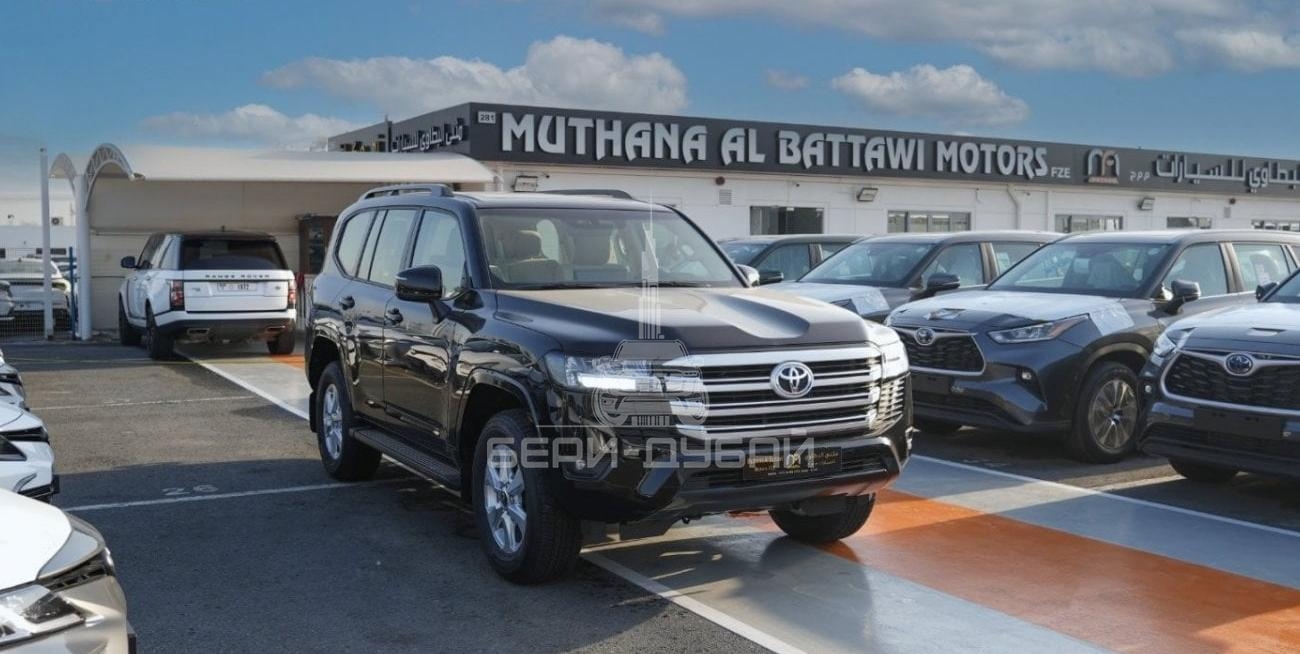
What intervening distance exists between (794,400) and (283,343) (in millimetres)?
13454

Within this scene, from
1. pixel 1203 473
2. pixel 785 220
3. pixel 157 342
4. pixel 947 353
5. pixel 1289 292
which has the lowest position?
pixel 1203 473

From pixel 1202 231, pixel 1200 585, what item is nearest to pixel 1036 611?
pixel 1200 585

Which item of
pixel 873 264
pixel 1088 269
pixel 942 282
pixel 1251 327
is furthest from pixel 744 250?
pixel 1251 327

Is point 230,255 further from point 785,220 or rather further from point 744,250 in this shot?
point 785,220

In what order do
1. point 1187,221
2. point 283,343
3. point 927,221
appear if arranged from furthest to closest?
1. point 1187,221
2. point 927,221
3. point 283,343

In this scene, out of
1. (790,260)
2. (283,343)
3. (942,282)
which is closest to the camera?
(942,282)

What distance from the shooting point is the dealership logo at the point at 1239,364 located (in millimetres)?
7302

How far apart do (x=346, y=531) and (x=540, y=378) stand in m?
2.08

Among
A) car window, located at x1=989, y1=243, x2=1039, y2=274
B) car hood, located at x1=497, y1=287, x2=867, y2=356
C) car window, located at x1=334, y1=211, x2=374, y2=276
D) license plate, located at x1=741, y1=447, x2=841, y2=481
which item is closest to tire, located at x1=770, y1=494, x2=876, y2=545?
license plate, located at x1=741, y1=447, x2=841, y2=481

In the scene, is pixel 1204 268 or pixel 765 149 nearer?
pixel 1204 268

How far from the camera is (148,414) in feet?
37.6

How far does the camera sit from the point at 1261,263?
33.5ft

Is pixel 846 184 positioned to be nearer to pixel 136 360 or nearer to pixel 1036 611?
pixel 136 360

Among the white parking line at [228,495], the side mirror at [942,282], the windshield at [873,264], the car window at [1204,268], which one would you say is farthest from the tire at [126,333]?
the car window at [1204,268]
